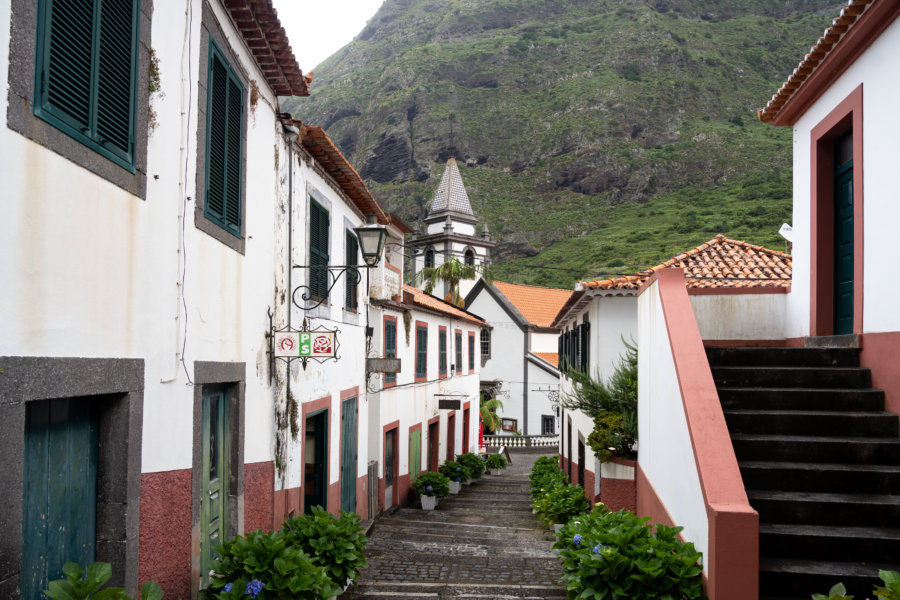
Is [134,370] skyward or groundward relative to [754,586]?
skyward

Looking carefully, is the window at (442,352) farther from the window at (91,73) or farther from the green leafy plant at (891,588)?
the green leafy plant at (891,588)

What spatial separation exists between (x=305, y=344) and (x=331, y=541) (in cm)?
198

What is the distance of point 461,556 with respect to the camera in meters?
10.2

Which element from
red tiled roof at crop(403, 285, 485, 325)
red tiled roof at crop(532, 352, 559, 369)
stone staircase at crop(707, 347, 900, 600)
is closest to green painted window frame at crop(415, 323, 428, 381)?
red tiled roof at crop(403, 285, 485, 325)

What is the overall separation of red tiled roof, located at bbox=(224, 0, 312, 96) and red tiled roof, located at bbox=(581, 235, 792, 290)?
721 cm

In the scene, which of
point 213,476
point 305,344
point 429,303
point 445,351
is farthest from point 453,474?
point 213,476

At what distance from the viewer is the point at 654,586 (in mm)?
4805

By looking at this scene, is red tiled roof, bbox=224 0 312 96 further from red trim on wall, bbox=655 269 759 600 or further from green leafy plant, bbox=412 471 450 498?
green leafy plant, bbox=412 471 450 498

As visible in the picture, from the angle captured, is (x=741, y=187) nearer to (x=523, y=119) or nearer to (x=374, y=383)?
(x=523, y=119)

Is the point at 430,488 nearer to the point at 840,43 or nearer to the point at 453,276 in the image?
the point at 840,43

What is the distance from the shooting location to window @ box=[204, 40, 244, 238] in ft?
19.7

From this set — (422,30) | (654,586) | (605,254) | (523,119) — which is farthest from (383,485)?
(422,30)

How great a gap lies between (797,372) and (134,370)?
18.9ft

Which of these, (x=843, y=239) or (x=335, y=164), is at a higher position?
(x=335, y=164)
